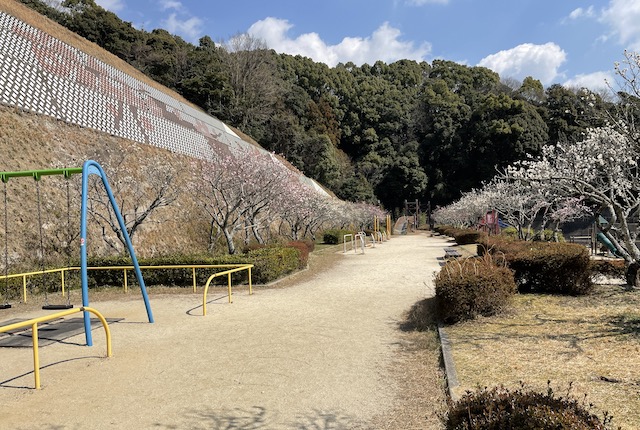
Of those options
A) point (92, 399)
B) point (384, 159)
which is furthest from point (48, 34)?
point (384, 159)

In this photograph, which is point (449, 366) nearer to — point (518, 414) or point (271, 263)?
point (518, 414)

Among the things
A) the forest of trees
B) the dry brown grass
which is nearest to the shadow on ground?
the dry brown grass

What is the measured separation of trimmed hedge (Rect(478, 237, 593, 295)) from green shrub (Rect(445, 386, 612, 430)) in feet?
24.1

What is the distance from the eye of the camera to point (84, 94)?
882 inches

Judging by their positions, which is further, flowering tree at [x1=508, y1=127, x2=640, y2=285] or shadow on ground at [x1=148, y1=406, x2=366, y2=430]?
flowering tree at [x1=508, y1=127, x2=640, y2=285]

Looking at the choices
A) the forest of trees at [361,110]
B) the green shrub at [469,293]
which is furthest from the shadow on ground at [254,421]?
the forest of trees at [361,110]

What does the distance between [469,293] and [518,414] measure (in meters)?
4.99

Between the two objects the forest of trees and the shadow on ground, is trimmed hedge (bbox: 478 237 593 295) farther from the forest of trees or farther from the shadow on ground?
the forest of trees

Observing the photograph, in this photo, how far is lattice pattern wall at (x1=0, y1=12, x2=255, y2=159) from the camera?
18.7 meters

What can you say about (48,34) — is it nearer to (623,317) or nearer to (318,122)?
(623,317)

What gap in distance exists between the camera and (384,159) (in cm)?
6612

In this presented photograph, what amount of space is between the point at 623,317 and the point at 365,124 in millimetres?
66651

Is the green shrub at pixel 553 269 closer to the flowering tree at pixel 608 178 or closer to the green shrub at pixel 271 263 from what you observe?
the flowering tree at pixel 608 178

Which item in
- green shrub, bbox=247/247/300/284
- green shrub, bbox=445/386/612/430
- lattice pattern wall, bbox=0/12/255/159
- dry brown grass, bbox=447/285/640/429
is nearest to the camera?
green shrub, bbox=445/386/612/430
